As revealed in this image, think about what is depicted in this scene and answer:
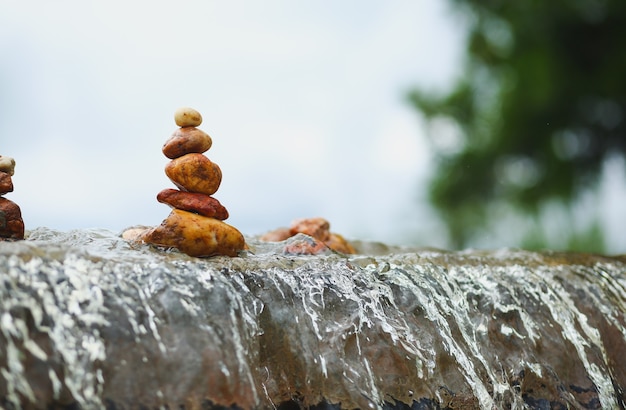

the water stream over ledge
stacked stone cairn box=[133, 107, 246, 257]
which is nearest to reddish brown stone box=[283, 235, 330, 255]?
the water stream over ledge

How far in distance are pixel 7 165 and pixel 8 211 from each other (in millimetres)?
163

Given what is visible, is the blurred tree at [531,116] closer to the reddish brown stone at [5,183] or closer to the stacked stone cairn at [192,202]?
the stacked stone cairn at [192,202]

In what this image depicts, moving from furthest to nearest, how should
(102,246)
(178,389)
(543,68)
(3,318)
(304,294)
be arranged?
(543,68) → (102,246) → (304,294) → (178,389) → (3,318)

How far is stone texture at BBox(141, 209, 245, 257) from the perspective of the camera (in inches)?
89.4

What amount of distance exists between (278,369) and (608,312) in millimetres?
1548

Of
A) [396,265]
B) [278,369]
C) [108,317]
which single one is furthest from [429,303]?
[108,317]

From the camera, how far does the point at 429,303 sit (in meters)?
2.37

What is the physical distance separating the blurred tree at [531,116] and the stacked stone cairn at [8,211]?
7.10 metres

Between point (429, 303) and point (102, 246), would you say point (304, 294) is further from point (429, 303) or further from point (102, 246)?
point (102, 246)

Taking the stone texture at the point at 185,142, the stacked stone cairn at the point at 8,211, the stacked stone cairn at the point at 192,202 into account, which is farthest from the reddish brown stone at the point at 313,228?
the stacked stone cairn at the point at 8,211

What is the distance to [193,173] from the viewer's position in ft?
7.85

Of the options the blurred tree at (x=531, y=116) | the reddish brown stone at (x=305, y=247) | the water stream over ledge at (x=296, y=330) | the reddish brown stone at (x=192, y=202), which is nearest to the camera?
the water stream over ledge at (x=296, y=330)

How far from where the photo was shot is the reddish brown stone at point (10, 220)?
2244mm

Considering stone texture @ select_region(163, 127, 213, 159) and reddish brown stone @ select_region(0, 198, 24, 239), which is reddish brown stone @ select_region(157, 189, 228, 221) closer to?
stone texture @ select_region(163, 127, 213, 159)
